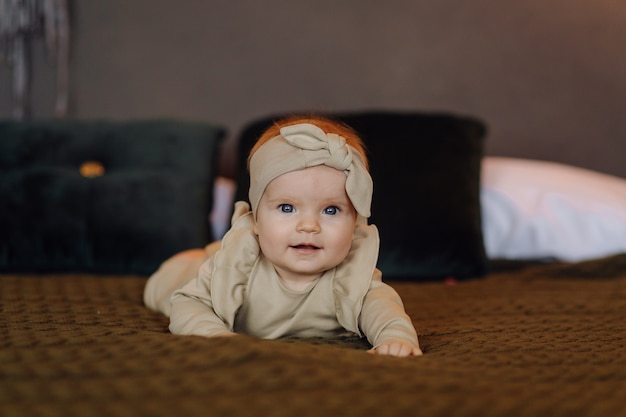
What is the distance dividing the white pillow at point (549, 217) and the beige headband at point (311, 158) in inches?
40.8

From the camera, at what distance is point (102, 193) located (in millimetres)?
1948

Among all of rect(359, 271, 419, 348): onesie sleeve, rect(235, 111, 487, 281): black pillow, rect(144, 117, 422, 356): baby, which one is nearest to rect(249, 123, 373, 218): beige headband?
rect(144, 117, 422, 356): baby

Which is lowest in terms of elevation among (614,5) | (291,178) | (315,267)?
(315,267)

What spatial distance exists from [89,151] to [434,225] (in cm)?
98

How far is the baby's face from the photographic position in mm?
1052

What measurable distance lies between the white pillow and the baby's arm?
96 cm

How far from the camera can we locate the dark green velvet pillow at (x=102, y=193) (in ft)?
6.23

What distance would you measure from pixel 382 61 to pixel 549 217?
0.82 m

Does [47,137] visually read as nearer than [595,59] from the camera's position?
Yes

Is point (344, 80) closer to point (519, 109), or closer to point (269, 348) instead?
point (519, 109)

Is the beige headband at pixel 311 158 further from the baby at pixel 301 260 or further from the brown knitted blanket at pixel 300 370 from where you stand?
the brown knitted blanket at pixel 300 370

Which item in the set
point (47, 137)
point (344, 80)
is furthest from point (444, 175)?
point (47, 137)

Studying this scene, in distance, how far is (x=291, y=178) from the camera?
1.05 m

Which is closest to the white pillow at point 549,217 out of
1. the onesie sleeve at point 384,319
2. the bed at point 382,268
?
the bed at point 382,268
